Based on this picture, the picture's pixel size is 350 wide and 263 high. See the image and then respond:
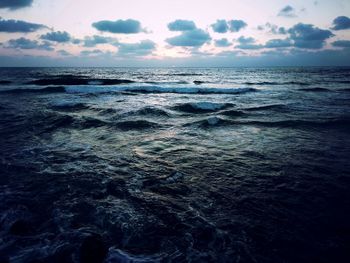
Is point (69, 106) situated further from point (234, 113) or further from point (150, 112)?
point (234, 113)

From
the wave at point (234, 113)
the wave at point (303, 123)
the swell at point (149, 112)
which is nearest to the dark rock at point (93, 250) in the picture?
the wave at point (303, 123)

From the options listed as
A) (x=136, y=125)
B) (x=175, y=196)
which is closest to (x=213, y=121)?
(x=136, y=125)

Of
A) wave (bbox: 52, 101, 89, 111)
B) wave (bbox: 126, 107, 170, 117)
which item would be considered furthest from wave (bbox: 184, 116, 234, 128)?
wave (bbox: 52, 101, 89, 111)

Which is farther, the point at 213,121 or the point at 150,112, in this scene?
the point at 150,112

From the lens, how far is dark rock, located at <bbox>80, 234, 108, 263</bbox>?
3678mm

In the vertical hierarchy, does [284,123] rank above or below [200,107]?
below

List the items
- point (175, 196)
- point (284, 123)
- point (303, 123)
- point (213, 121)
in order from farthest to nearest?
point (213, 121) < point (284, 123) < point (303, 123) < point (175, 196)

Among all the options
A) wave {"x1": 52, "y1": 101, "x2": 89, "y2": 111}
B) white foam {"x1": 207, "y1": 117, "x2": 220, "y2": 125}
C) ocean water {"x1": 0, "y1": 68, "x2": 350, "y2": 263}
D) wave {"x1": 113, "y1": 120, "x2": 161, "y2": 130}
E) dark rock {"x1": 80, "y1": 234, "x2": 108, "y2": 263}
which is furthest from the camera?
wave {"x1": 52, "y1": 101, "x2": 89, "y2": 111}

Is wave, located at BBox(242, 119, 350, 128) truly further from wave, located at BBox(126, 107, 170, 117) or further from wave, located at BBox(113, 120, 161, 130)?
wave, located at BBox(126, 107, 170, 117)

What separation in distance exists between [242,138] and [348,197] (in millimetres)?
5110

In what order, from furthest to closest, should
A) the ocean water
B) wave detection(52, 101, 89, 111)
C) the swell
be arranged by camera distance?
wave detection(52, 101, 89, 111) → the swell → the ocean water

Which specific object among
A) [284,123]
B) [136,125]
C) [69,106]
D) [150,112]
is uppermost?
[69,106]

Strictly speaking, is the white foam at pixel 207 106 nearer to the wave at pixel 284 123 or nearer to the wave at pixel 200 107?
the wave at pixel 200 107

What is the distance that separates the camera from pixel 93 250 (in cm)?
382
